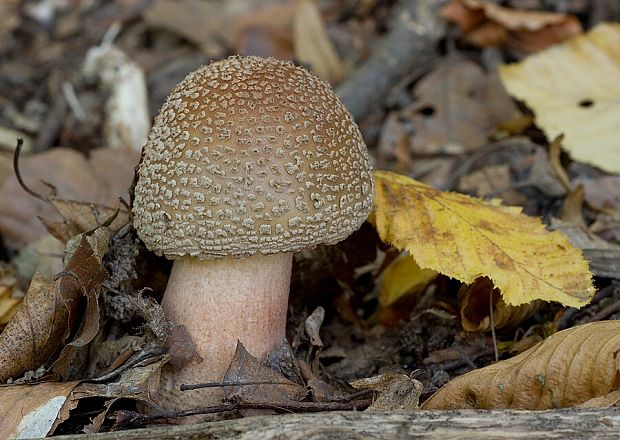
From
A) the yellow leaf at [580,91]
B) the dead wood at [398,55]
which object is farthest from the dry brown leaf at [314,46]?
the yellow leaf at [580,91]

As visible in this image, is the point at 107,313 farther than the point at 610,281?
No

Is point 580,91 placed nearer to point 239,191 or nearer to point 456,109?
point 456,109

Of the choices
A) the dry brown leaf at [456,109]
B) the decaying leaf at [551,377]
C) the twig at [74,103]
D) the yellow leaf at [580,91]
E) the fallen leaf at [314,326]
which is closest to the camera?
the decaying leaf at [551,377]

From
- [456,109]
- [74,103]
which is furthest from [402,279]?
[74,103]

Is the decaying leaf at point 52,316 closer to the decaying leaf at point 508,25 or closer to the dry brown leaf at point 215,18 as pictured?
the decaying leaf at point 508,25

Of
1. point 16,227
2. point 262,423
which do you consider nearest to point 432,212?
point 262,423

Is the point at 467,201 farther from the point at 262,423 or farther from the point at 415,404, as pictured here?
the point at 262,423
